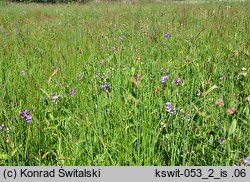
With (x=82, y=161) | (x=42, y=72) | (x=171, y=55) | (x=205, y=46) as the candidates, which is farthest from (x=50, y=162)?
(x=205, y=46)

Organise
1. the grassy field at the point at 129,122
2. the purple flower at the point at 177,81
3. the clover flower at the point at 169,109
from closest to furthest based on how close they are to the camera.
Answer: the grassy field at the point at 129,122 → the clover flower at the point at 169,109 → the purple flower at the point at 177,81

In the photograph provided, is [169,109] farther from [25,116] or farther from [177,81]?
[25,116]

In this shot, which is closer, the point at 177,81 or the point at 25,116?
the point at 25,116

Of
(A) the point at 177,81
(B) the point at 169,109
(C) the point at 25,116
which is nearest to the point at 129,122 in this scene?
(B) the point at 169,109

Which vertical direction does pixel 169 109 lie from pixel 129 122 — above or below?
above

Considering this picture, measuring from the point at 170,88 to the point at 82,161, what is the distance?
794mm

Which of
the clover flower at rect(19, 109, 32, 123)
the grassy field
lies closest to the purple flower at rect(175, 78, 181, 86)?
the grassy field

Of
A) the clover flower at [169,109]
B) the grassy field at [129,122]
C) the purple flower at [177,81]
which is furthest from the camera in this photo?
the purple flower at [177,81]

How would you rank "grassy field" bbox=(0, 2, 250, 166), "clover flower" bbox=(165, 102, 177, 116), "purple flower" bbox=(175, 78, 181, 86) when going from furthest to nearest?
"purple flower" bbox=(175, 78, 181, 86) → "clover flower" bbox=(165, 102, 177, 116) → "grassy field" bbox=(0, 2, 250, 166)

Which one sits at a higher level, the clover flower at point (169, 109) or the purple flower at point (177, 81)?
the purple flower at point (177, 81)

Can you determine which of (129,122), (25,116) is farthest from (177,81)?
(25,116)

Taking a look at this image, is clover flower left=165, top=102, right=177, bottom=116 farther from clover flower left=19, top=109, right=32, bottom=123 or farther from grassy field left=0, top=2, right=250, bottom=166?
clover flower left=19, top=109, right=32, bottom=123

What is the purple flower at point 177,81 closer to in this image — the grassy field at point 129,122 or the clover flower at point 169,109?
the grassy field at point 129,122

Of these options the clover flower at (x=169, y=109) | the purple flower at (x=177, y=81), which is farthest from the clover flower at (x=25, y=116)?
the purple flower at (x=177, y=81)
